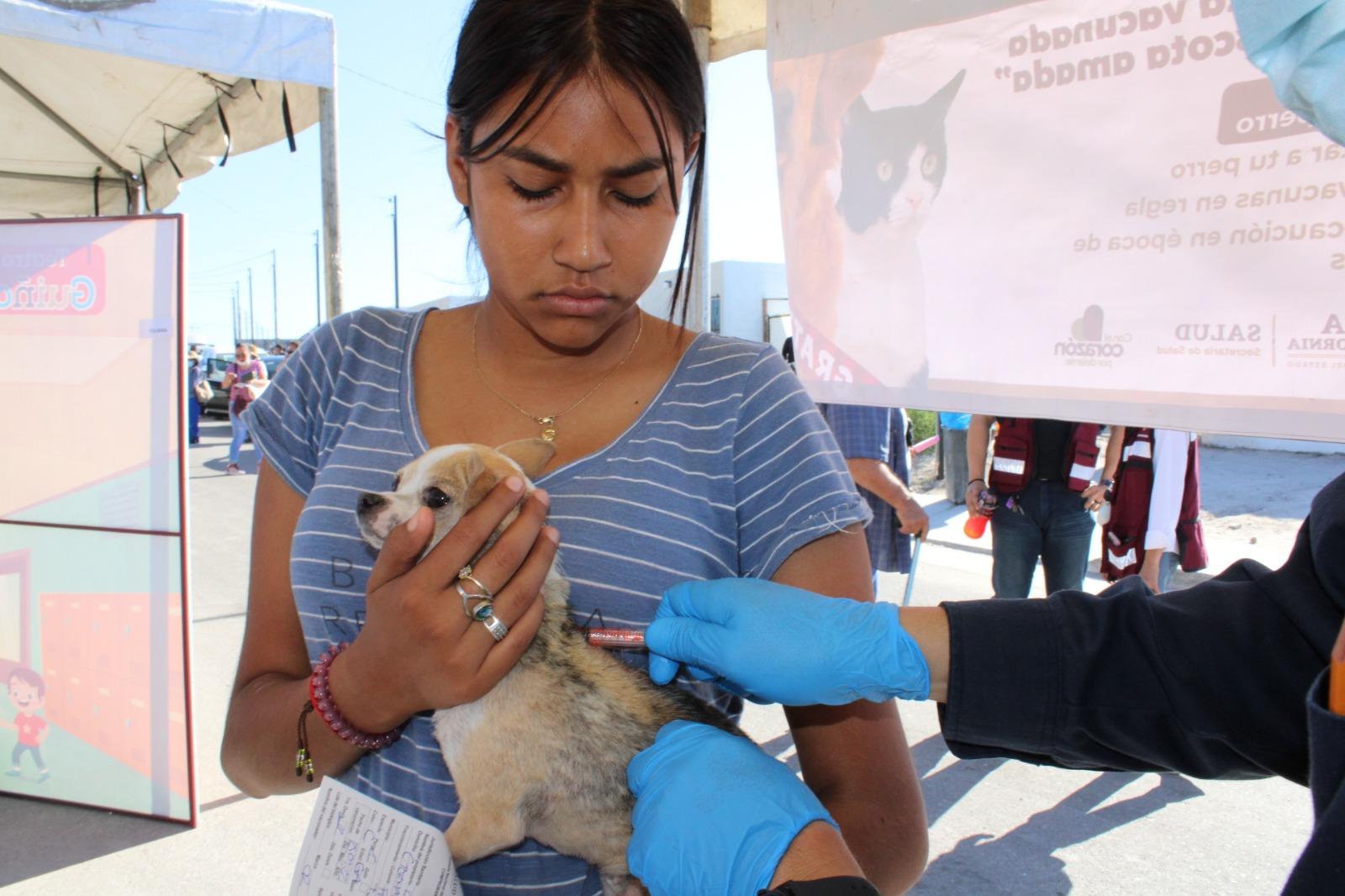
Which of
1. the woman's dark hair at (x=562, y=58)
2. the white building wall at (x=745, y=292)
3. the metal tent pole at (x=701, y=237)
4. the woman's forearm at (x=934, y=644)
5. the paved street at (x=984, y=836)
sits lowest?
the paved street at (x=984, y=836)

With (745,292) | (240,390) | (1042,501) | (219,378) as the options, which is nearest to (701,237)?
(1042,501)

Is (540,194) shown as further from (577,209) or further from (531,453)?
(531,453)

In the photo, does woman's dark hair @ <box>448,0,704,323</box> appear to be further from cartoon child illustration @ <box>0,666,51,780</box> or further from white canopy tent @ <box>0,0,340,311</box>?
cartoon child illustration @ <box>0,666,51,780</box>

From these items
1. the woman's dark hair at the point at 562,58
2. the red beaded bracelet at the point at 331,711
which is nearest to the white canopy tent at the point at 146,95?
the woman's dark hair at the point at 562,58

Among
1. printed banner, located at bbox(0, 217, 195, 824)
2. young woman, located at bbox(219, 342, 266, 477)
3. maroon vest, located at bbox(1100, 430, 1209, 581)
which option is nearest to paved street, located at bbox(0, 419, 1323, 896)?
printed banner, located at bbox(0, 217, 195, 824)

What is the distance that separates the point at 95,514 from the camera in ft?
12.6

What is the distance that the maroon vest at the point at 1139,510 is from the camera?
4.92 meters

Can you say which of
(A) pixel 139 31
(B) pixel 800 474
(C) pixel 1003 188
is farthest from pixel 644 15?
(A) pixel 139 31

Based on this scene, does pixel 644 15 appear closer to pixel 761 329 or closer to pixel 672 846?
pixel 672 846

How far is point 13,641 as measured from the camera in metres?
3.94

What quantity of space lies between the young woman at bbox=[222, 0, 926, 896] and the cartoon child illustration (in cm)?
347

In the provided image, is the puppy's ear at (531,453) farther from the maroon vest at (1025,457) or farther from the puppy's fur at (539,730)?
the maroon vest at (1025,457)

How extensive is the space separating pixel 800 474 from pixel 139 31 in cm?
449

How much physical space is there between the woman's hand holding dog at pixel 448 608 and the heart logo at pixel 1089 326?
2.34 meters
